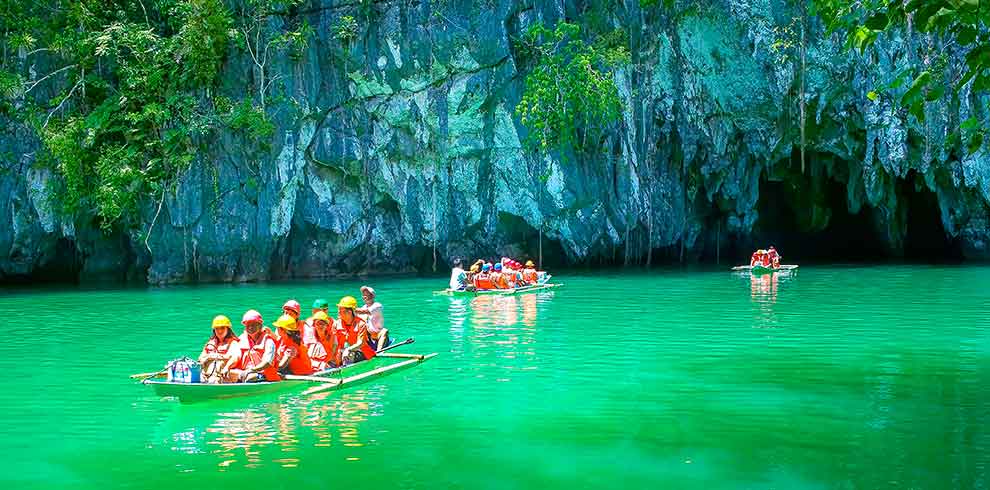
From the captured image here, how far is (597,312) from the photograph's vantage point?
846 inches

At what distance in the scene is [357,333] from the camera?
14.2 meters

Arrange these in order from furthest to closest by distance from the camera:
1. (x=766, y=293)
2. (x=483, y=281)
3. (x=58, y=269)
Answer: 1. (x=58, y=269)
2. (x=483, y=281)
3. (x=766, y=293)

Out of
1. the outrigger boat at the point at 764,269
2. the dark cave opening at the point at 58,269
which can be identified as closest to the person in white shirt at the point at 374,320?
the outrigger boat at the point at 764,269

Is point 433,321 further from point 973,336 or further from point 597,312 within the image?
point 973,336

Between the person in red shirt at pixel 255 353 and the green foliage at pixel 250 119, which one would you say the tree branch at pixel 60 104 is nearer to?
the green foliage at pixel 250 119

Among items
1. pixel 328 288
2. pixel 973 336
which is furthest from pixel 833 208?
pixel 973 336

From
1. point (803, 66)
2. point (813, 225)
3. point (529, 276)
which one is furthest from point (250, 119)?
point (813, 225)

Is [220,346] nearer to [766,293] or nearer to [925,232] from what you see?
[766,293]

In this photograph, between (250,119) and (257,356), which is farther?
(250,119)

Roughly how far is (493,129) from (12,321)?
17771 millimetres

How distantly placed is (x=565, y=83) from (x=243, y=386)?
23.4m

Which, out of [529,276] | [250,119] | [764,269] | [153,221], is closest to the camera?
[529,276]

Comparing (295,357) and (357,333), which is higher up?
(357,333)

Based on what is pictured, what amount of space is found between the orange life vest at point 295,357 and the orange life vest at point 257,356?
0.20m
